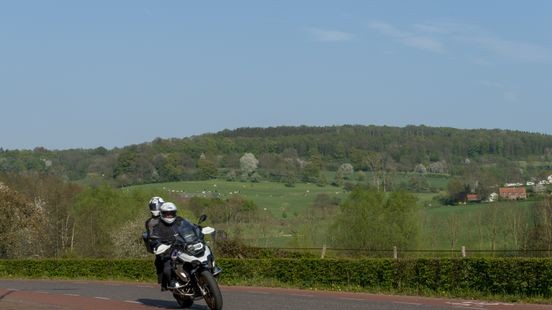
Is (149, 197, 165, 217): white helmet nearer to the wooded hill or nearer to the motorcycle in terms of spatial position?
the motorcycle

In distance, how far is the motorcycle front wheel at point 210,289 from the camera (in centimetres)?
1513

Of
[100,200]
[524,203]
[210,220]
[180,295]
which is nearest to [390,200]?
[524,203]

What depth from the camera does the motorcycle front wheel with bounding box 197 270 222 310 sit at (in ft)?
49.6

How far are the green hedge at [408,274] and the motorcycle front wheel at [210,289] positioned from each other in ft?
27.5

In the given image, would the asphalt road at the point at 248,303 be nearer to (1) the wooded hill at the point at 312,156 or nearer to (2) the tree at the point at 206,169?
(1) the wooded hill at the point at 312,156

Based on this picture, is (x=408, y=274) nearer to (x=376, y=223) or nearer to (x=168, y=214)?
(x=168, y=214)

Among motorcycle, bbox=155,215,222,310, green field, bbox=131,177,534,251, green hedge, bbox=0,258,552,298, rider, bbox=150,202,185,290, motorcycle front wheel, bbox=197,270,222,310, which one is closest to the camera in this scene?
motorcycle front wheel, bbox=197,270,222,310

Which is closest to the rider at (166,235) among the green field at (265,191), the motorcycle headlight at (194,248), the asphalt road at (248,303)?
the motorcycle headlight at (194,248)

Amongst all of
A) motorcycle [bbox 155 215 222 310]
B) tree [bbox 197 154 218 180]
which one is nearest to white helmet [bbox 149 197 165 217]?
motorcycle [bbox 155 215 222 310]

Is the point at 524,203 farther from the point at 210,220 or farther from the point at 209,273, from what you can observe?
the point at 209,273

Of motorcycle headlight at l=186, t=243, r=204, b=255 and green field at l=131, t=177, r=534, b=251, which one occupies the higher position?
motorcycle headlight at l=186, t=243, r=204, b=255

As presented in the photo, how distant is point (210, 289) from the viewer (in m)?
15.3

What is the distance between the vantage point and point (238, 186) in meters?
162

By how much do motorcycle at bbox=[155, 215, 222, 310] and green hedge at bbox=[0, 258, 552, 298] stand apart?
8109mm
